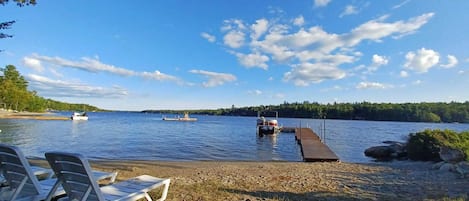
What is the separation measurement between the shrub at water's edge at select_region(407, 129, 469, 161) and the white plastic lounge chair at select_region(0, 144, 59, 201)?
17.0 m

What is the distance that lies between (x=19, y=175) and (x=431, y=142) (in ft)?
59.7

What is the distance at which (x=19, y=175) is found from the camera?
395 cm

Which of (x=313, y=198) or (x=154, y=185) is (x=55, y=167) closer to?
(x=154, y=185)

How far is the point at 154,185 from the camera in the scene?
433cm

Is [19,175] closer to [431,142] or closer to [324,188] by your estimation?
[324,188]

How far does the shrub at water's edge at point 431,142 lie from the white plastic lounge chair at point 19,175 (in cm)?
1704

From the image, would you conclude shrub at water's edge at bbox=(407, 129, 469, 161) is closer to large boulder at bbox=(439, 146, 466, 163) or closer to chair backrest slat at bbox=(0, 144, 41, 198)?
large boulder at bbox=(439, 146, 466, 163)

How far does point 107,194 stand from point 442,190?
22.6ft

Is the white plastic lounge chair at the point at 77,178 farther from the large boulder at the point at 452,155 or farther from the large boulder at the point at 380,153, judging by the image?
the large boulder at the point at 380,153

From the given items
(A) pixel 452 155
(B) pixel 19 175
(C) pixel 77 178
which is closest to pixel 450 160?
(A) pixel 452 155

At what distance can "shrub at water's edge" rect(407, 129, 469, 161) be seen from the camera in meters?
16.0

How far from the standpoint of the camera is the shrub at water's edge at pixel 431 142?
52.4 ft

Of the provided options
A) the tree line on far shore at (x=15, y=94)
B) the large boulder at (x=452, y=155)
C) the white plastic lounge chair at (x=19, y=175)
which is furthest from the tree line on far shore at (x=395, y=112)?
the white plastic lounge chair at (x=19, y=175)

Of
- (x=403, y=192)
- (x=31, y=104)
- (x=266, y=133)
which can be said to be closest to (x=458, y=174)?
(x=403, y=192)
